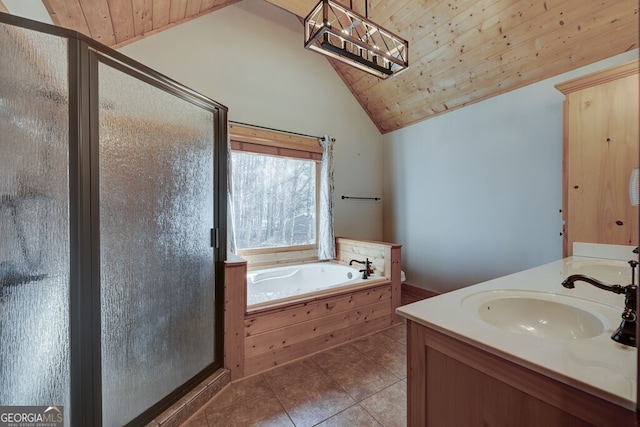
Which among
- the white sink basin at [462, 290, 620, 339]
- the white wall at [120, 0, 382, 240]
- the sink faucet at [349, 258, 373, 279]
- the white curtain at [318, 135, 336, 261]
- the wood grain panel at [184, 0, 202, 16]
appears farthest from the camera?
the white curtain at [318, 135, 336, 261]

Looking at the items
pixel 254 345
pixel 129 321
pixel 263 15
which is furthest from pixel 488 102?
pixel 129 321

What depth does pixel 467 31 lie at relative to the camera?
2475 millimetres

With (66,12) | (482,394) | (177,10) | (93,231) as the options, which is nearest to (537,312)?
(482,394)

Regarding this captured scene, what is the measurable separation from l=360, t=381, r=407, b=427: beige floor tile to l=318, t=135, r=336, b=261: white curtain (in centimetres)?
181

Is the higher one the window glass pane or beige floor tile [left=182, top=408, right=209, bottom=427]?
the window glass pane

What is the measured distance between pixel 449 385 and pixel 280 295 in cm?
164

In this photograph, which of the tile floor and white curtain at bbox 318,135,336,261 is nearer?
the tile floor

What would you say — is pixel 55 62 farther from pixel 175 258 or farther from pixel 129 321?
pixel 129 321

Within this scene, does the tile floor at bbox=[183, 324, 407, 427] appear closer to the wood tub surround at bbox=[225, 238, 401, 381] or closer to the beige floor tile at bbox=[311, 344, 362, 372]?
the beige floor tile at bbox=[311, 344, 362, 372]

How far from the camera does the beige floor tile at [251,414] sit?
1.51 m

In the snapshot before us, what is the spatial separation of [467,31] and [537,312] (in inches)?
103

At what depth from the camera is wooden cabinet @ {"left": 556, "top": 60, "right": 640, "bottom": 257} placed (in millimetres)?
1576

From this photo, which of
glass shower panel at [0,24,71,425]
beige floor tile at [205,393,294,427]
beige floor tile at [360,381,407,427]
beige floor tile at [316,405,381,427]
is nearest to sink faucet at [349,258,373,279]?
beige floor tile at [360,381,407,427]

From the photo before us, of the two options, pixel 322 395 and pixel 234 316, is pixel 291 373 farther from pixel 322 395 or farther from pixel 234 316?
pixel 234 316
